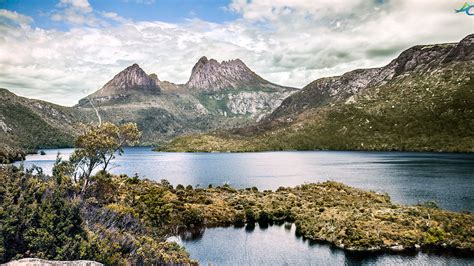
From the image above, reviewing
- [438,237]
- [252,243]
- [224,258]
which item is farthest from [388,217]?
[224,258]

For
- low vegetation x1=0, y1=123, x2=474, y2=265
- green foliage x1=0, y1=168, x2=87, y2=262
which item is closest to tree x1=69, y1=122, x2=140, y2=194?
low vegetation x1=0, y1=123, x2=474, y2=265

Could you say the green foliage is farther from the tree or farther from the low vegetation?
the tree

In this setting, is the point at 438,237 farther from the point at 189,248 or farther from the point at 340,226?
the point at 189,248

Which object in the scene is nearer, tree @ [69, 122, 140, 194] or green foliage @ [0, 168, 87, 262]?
green foliage @ [0, 168, 87, 262]

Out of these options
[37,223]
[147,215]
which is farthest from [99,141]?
[37,223]

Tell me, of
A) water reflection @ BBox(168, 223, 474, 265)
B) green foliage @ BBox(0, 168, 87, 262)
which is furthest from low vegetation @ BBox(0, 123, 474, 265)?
water reflection @ BBox(168, 223, 474, 265)

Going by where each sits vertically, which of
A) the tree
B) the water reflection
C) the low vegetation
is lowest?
the water reflection

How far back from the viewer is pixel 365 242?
67688 millimetres

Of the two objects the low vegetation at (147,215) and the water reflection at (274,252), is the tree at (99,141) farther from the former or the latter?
the water reflection at (274,252)

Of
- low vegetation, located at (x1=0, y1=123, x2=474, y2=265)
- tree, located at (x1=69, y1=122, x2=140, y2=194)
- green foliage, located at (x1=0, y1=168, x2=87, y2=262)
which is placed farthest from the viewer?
tree, located at (x1=69, y1=122, x2=140, y2=194)

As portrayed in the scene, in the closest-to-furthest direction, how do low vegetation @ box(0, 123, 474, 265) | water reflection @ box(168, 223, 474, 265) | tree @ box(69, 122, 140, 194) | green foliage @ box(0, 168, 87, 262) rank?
green foliage @ box(0, 168, 87, 262) < low vegetation @ box(0, 123, 474, 265) < water reflection @ box(168, 223, 474, 265) < tree @ box(69, 122, 140, 194)

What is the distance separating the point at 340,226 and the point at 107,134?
5080 centimetres

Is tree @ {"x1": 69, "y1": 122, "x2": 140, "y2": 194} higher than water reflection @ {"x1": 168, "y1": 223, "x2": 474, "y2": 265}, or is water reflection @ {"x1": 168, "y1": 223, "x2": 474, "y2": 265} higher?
tree @ {"x1": 69, "y1": 122, "x2": 140, "y2": 194}

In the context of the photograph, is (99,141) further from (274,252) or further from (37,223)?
(37,223)
